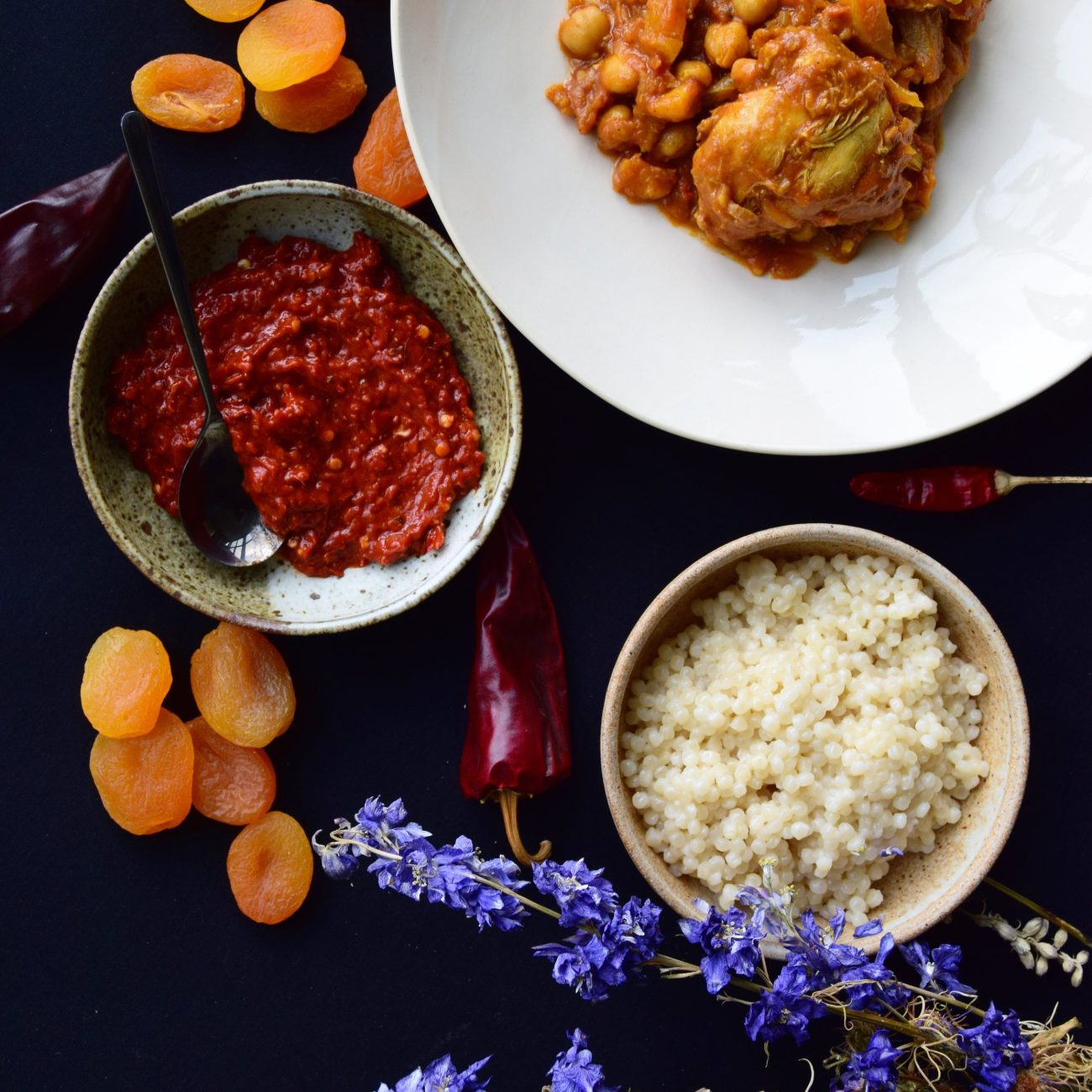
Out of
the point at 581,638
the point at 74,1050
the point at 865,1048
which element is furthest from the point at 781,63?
the point at 74,1050

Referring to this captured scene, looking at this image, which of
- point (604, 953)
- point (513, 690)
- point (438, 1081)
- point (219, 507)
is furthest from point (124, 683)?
point (604, 953)

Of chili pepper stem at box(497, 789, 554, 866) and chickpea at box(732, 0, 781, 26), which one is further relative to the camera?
chili pepper stem at box(497, 789, 554, 866)

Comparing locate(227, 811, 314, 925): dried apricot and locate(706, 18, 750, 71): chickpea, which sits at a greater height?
locate(706, 18, 750, 71): chickpea

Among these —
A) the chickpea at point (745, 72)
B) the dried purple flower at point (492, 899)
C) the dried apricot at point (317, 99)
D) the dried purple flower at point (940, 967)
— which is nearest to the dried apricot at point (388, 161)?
the dried apricot at point (317, 99)

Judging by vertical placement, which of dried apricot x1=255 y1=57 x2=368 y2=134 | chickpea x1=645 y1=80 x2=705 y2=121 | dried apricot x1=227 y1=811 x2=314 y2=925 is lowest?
dried apricot x1=227 y1=811 x2=314 y2=925

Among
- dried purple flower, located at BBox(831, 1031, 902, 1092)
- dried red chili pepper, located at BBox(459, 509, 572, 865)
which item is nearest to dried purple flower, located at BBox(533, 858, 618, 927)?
dried red chili pepper, located at BBox(459, 509, 572, 865)

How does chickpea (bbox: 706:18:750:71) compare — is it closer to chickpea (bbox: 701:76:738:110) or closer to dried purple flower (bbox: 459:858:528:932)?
chickpea (bbox: 701:76:738:110)

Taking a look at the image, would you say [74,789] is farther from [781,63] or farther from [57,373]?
[781,63]

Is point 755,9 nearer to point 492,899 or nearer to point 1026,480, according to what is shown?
point 1026,480
